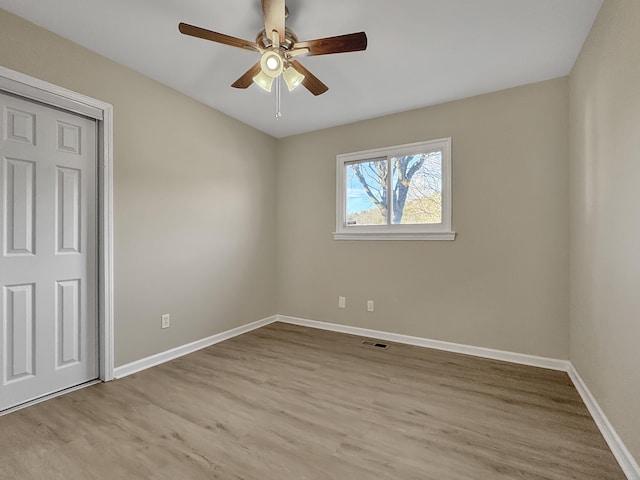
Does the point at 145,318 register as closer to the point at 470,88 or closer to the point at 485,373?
the point at 485,373

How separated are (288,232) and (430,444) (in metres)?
2.89

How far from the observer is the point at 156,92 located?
2672 mm

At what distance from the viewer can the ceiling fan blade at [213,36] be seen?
1.63 meters

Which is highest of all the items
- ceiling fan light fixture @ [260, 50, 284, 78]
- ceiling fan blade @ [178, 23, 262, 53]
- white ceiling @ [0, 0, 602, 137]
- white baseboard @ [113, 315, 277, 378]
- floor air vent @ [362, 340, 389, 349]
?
white ceiling @ [0, 0, 602, 137]

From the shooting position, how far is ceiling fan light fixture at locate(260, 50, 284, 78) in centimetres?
175

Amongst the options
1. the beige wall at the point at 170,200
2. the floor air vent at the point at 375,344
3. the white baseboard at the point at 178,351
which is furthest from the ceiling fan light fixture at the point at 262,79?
the floor air vent at the point at 375,344

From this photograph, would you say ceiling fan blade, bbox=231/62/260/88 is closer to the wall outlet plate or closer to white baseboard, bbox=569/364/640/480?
the wall outlet plate

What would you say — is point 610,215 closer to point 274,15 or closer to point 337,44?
point 337,44

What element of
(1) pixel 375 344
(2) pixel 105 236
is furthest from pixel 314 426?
(2) pixel 105 236

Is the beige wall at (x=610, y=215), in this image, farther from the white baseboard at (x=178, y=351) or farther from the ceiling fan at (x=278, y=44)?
the white baseboard at (x=178, y=351)

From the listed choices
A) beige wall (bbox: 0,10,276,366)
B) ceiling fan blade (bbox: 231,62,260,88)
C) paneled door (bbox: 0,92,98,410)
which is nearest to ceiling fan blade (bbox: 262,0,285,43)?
ceiling fan blade (bbox: 231,62,260,88)

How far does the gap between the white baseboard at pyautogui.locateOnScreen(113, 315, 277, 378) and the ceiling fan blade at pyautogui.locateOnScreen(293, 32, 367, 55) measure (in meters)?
2.69

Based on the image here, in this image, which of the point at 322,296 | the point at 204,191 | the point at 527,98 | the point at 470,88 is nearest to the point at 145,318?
the point at 204,191

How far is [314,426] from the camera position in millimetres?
1803
